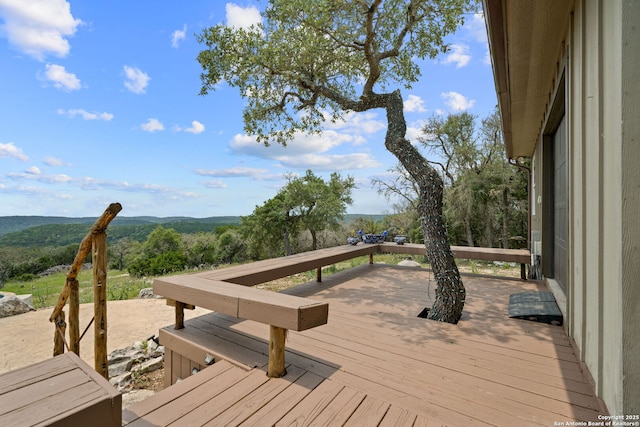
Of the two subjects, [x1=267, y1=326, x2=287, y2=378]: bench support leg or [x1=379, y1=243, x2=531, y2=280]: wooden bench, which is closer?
[x1=267, y1=326, x2=287, y2=378]: bench support leg

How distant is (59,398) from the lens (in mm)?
1151

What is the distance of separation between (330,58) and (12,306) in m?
9.97

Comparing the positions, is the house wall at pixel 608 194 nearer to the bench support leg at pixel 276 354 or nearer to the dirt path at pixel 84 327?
the bench support leg at pixel 276 354

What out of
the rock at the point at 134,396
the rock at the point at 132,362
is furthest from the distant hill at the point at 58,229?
the rock at the point at 134,396

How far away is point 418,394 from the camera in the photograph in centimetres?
173

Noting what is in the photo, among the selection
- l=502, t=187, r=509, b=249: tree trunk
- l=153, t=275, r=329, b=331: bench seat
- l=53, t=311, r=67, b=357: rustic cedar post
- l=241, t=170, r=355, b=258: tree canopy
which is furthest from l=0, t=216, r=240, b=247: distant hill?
l=153, t=275, r=329, b=331: bench seat

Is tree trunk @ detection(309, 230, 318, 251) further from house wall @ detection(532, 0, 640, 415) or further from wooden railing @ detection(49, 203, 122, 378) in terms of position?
house wall @ detection(532, 0, 640, 415)

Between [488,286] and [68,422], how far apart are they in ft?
15.5

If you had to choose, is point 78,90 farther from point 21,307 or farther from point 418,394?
point 418,394

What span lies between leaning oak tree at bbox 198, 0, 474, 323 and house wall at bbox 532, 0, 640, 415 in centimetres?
140

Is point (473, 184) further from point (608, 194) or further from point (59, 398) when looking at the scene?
point (59, 398)

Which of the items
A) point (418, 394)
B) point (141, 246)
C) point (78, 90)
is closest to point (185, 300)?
point (418, 394)

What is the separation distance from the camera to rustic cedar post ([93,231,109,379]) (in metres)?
2.54

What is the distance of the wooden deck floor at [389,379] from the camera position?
1.55 metres
